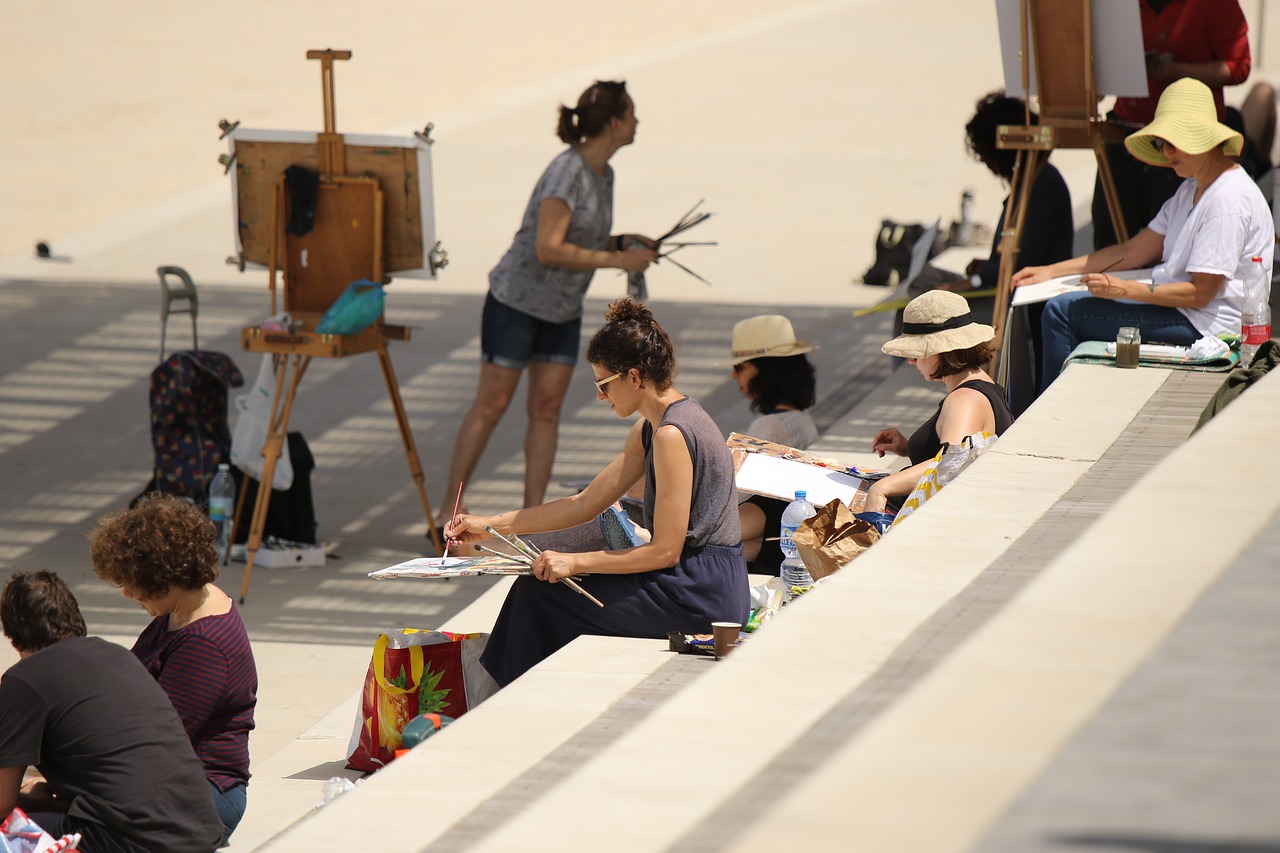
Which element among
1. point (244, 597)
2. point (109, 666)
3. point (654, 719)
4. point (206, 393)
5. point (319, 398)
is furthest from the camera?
point (319, 398)

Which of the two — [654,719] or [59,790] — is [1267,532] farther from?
[59,790]

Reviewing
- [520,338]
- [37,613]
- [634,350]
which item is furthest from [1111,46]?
[37,613]

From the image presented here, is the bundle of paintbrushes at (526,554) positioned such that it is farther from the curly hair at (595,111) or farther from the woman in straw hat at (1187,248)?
the curly hair at (595,111)

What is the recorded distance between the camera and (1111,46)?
256 inches

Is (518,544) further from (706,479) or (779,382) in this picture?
(779,382)

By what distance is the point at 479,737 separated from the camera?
4035 millimetres

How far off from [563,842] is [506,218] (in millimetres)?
12518

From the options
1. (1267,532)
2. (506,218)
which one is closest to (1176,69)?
→ (1267,532)

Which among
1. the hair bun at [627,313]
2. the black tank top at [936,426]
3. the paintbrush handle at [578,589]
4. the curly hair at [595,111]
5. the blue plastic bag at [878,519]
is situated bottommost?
the paintbrush handle at [578,589]

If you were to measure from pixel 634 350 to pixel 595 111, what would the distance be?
2.39 m

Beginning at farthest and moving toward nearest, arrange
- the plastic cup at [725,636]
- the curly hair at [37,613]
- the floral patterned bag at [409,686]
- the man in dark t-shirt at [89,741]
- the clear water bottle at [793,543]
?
the clear water bottle at [793,543]
the floral patterned bag at [409,686]
the plastic cup at [725,636]
the curly hair at [37,613]
the man in dark t-shirt at [89,741]

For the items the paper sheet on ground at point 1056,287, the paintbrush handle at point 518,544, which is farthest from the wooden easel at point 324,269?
the paper sheet on ground at point 1056,287

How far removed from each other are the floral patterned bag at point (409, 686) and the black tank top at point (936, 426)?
5.37 ft

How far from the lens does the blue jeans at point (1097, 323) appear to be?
628 cm
